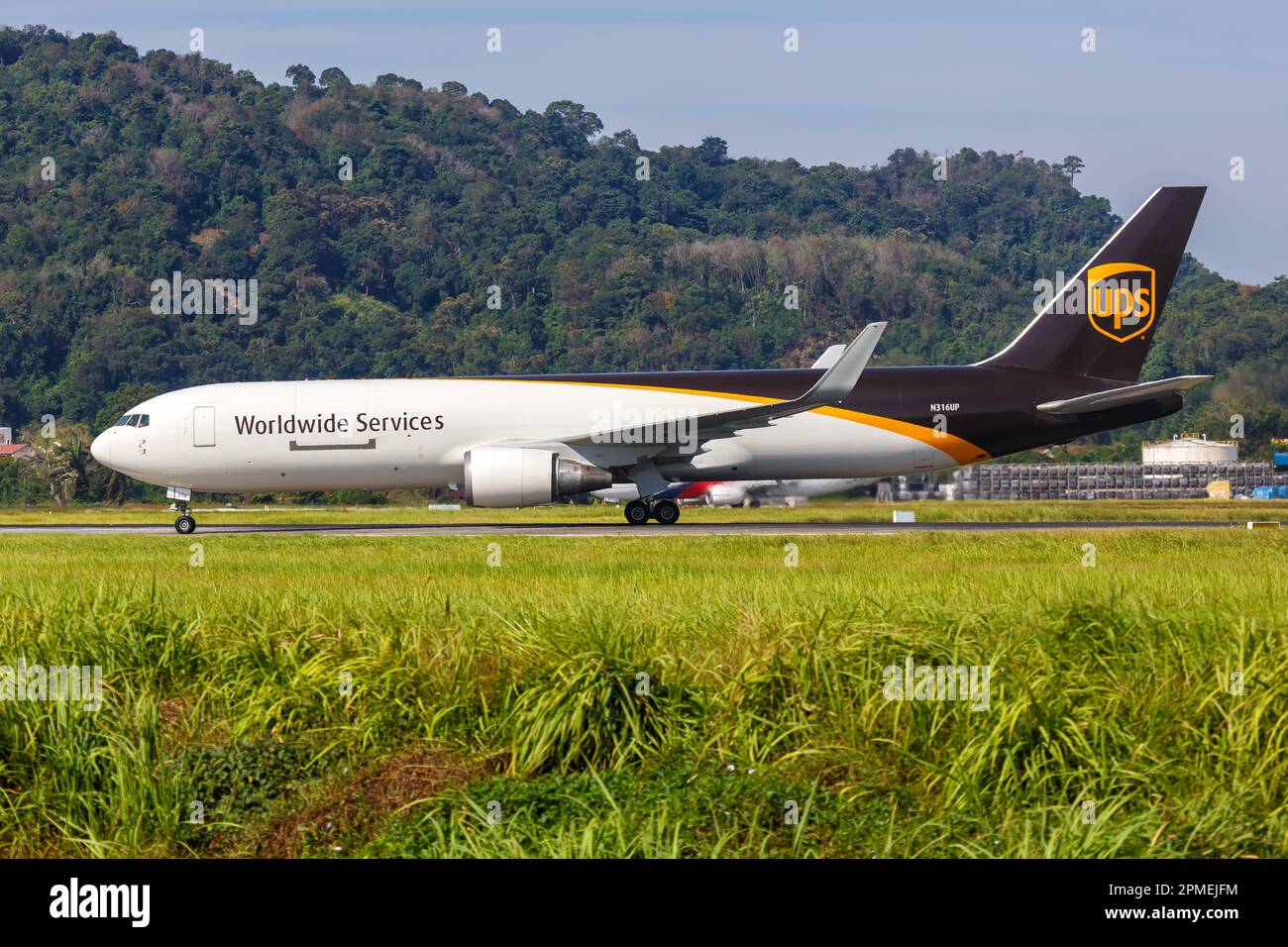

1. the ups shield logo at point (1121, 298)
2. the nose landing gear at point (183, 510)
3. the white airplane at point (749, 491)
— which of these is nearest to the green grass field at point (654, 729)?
the nose landing gear at point (183, 510)

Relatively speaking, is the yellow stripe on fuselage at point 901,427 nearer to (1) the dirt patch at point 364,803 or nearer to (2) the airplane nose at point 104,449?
(2) the airplane nose at point 104,449

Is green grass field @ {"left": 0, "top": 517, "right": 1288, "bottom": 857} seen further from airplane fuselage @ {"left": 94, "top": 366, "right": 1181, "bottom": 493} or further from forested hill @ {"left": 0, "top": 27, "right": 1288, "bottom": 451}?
forested hill @ {"left": 0, "top": 27, "right": 1288, "bottom": 451}

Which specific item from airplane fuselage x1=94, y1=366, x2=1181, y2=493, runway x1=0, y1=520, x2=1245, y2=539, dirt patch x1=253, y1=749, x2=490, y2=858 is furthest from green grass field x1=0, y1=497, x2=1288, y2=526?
dirt patch x1=253, y1=749, x2=490, y2=858

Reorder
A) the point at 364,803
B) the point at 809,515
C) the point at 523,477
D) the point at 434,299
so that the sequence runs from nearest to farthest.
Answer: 1. the point at 364,803
2. the point at 523,477
3. the point at 809,515
4. the point at 434,299

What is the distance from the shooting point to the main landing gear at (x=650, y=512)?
122 ft

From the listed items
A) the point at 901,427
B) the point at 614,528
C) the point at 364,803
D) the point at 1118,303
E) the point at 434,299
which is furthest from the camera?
the point at 434,299

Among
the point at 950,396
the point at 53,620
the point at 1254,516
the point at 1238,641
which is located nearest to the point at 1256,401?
the point at 1254,516

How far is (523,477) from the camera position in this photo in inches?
1369

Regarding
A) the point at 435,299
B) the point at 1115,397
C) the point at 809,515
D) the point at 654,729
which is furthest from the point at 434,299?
the point at 654,729

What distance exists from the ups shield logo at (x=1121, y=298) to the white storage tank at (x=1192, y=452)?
5556 cm

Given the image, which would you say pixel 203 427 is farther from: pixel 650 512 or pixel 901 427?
pixel 901 427

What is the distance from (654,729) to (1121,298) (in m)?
29.3

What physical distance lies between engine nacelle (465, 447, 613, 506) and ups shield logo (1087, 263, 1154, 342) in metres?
13.2
